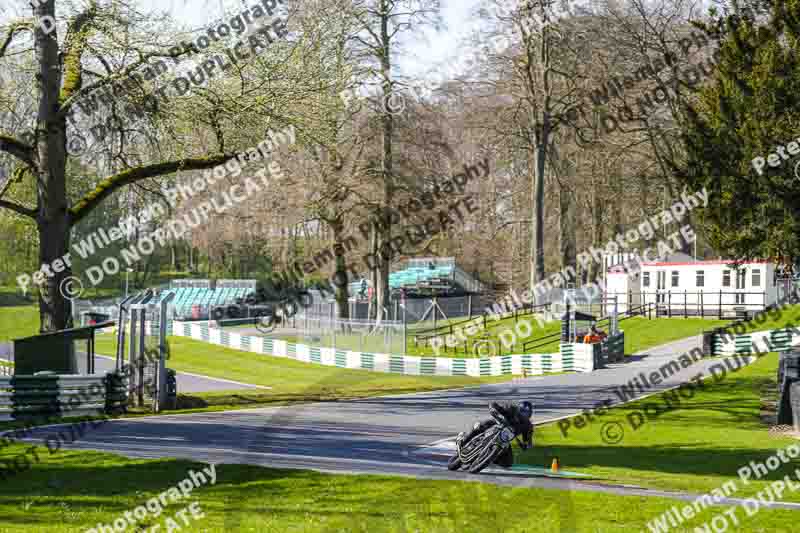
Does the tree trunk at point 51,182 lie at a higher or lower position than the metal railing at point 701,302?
higher

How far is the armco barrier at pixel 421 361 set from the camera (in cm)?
3506

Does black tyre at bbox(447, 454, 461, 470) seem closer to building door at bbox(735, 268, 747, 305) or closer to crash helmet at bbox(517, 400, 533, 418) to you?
crash helmet at bbox(517, 400, 533, 418)

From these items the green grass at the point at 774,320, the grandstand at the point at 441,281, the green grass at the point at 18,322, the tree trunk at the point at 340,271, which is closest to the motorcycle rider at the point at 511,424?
the green grass at the point at 774,320

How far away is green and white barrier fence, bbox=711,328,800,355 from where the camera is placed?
114ft

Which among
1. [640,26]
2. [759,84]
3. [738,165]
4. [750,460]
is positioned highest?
[640,26]

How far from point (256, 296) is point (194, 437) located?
4846 cm

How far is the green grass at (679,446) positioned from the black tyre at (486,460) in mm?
1757

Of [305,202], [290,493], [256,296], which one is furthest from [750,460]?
[256,296]

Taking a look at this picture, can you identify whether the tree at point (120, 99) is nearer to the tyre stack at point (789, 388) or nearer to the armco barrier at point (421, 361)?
the tyre stack at point (789, 388)

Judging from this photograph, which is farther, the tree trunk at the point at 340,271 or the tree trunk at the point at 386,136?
the tree trunk at the point at 340,271

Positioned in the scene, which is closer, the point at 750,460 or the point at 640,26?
the point at 750,460

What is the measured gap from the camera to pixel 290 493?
11297 mm

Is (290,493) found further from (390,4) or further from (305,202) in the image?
(390,4)

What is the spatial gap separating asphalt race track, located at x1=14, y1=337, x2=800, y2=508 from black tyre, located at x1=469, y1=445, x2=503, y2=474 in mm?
146
